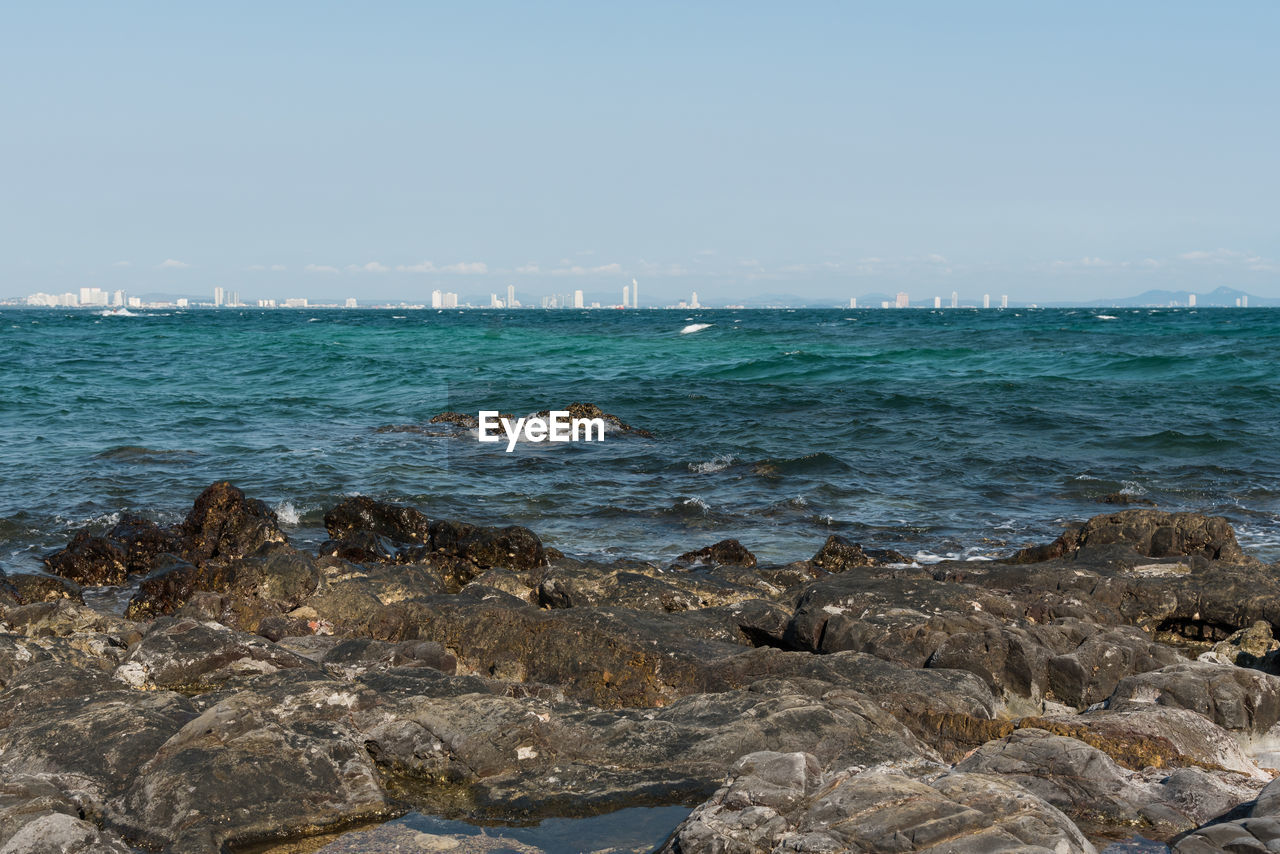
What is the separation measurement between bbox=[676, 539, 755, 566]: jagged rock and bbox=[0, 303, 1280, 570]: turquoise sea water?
588 mm

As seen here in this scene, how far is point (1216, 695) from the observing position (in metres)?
5.40

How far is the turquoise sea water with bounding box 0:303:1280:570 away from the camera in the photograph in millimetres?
12484

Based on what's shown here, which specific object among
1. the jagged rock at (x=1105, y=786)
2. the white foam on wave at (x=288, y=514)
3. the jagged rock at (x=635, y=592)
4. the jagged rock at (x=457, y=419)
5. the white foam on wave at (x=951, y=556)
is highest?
the jagged rock at (x=1105, y=786)

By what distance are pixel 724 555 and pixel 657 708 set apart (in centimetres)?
487

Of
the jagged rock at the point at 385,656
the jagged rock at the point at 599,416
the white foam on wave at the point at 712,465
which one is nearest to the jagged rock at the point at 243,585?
the jagged rock at the point at 385,656

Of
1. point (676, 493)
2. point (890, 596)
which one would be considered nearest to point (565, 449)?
point (676, 493)

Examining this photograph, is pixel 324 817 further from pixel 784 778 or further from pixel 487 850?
pixel 784 778

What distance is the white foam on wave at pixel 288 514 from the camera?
12430mm

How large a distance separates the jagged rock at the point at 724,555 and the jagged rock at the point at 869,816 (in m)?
6.23

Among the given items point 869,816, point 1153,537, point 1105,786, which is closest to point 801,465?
point 1153,537

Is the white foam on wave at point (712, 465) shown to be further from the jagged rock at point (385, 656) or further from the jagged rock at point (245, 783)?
the jagged rock at point (245, 783)

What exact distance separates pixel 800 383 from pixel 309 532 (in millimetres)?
19304

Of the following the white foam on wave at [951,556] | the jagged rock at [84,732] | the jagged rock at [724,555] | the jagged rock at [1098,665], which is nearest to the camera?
the jagged rock at [84,732]

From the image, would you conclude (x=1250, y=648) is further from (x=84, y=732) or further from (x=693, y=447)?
(x=693, y=447)
